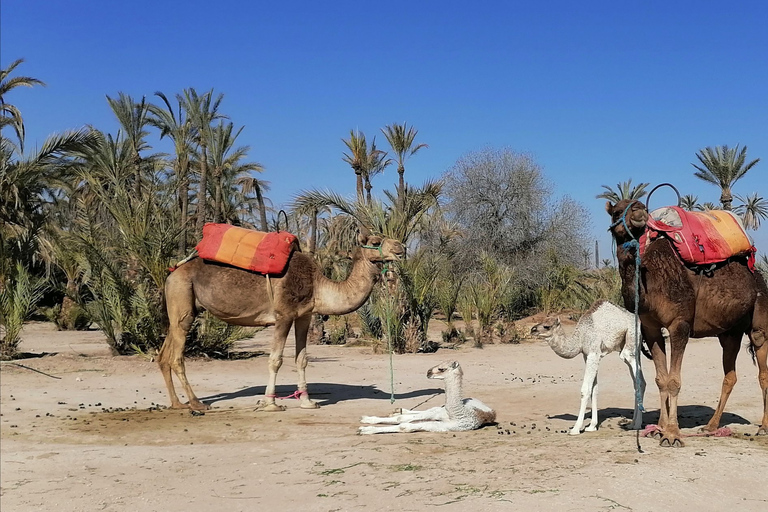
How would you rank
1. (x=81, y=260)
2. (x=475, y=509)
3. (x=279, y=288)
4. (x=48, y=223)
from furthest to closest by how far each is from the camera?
(x=48, y=223), (x=81, y=260), (x=279, y=288), (x=475, y=509)

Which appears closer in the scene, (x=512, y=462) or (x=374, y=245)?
(x=512, y=462)

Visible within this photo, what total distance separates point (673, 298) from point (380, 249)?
4.29 meters

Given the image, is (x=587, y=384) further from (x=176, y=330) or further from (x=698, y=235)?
(x=176, y=330)

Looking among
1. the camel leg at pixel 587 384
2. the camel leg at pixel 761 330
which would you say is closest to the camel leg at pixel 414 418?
the camel leg at pixel 587 384

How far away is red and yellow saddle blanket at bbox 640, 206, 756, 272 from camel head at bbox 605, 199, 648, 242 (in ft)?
0.84

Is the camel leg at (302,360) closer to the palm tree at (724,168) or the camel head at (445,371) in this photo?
the camel head at (445,371)

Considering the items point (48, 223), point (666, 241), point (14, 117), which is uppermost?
point (14, 117)

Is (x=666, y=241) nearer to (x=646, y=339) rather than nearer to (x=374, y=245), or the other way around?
(x=646, y=339)

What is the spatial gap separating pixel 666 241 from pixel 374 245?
4304 millimetres

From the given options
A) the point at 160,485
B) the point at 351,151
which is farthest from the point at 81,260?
the point at 351,151

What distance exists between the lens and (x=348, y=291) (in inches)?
404

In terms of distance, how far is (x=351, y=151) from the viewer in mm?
30109

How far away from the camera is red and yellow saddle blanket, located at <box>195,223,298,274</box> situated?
10039mm

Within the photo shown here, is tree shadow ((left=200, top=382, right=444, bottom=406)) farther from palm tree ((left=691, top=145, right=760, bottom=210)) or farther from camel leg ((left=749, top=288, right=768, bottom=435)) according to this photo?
palm tree ((left=691, top=145, right=760, bottom=210))
